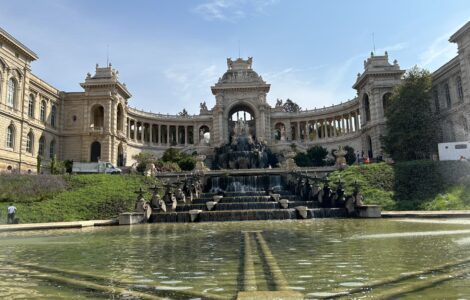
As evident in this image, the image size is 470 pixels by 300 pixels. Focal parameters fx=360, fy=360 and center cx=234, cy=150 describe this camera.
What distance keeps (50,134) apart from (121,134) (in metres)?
12.0

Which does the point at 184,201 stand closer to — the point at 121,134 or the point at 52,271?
the point at 52,271

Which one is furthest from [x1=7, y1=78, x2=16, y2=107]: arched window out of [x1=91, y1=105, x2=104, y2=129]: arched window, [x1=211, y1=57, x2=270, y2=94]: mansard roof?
[x1=211, y1=57, x2=270, y2=94]: mansard roof

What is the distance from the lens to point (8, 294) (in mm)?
4949

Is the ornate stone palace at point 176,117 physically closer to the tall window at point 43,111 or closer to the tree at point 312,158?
the tall window at point 43,111

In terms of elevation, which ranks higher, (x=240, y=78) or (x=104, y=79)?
(x=240, y=78)

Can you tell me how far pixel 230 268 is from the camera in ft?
21.1

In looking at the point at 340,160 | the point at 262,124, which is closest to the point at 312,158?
the point at 340,160

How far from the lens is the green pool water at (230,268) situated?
4.86 m

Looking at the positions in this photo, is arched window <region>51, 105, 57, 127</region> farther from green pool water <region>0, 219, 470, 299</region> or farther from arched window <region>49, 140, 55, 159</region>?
green pool water <region>0, 219, 470, 299</region>

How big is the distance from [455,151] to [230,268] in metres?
38.8

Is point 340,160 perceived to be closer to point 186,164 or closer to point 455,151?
point 455,151

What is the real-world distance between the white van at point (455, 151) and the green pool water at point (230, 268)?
31.6 m

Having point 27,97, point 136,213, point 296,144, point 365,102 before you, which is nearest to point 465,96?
point 365,102

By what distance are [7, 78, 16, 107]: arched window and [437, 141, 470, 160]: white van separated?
174 feet
